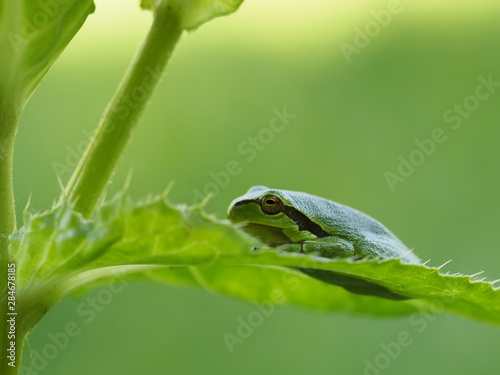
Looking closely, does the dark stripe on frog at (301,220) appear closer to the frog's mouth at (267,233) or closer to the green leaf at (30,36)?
the frog's mouth at (267,233)

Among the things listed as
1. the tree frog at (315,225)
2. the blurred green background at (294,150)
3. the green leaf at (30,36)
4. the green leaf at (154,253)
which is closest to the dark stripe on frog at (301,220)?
the tree frog at (315,225)

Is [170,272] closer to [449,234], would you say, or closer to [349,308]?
[349,308]

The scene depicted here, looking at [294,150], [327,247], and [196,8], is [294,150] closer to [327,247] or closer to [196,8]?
[327,247]

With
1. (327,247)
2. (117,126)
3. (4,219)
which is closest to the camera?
(4,219)

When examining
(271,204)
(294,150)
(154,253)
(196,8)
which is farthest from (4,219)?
(294,150)

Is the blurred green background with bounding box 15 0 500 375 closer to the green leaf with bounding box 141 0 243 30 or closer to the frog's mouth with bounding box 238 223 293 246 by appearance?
the frog's mouth with bounding box 238 223 293 246

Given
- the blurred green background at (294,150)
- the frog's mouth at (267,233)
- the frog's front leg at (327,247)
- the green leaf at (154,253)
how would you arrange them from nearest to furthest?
the green leaf at (154,253) < the frog's front leg at (327,247) < the frog's mouth at (267,233) < the blurred green background at (294,150)

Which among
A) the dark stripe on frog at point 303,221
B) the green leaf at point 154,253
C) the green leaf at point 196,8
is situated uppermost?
the green leaf at point 196,8
